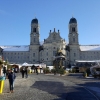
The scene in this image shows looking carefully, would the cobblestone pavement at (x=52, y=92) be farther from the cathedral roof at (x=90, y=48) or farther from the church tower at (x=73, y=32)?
the cathedral roof at (x=90, y=48)

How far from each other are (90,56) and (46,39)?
1036 inches

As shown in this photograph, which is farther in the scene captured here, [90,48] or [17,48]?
[17,48]

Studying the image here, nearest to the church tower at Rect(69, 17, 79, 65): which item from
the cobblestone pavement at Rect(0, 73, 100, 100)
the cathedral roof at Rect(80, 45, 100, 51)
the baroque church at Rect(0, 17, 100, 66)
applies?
the baroque church at Rect(0, 17, 100, 66)

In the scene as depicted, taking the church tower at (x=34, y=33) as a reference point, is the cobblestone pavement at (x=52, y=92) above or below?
below

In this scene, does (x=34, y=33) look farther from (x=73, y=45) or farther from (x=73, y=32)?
(x=73, y=45)

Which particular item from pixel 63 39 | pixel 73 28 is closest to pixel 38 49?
pixel 63 39

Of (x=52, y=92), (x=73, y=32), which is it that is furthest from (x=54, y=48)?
(x=52, y=92)

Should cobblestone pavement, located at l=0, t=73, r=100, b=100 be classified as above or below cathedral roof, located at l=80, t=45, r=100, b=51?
below

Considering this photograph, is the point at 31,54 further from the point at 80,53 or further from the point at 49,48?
the point at 80,53

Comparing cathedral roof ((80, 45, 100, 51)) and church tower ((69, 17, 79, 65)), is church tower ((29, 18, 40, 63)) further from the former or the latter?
cathedral roof ((80, 45, 100, 51))

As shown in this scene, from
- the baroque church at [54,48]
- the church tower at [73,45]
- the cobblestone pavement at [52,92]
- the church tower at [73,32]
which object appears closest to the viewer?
the cobblestone pavement at [52,92]

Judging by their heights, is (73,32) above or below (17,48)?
above

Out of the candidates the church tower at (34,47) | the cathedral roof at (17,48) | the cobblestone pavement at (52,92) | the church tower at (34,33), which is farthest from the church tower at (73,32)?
the cobblestone pavement at (52,92)

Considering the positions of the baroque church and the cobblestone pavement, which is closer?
the cobblestone pavement
